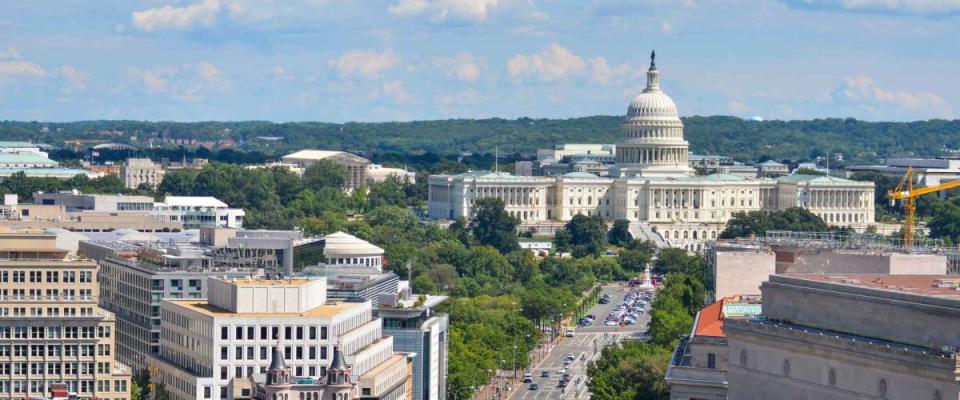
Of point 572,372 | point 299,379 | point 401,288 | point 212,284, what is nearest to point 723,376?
point 299,379

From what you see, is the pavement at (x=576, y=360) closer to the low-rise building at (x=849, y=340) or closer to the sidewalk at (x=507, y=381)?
the sidewalk at (x=507, y=381)

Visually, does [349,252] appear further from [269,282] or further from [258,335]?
[258,335]

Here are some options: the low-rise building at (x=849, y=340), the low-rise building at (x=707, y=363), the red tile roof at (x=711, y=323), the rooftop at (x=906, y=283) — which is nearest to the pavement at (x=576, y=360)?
the red tile roof at (x=711, y=323)

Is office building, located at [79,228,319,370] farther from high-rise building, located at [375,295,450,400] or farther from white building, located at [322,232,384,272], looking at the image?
white building, located at [322,232,384,272]

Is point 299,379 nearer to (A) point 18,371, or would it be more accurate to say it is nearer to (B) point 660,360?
(A) point 18,371

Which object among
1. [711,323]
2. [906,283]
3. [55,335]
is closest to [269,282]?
[55,335]

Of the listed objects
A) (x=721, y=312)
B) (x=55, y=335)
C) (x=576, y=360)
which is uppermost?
(x=721, y=312)

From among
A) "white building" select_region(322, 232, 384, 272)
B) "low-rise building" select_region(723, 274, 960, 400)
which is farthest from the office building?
"low-rise building" select_region(723, 274, 960, 400)
